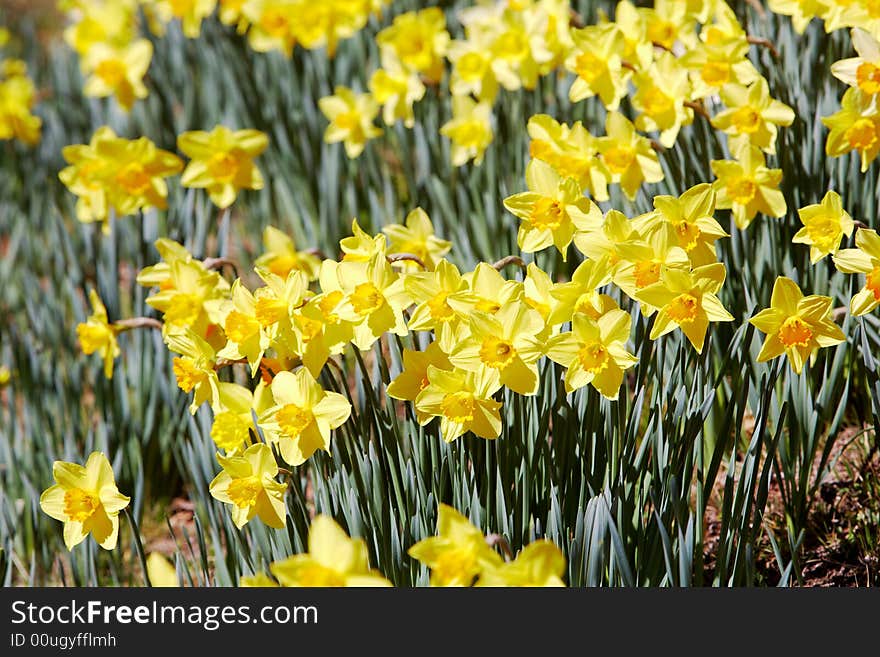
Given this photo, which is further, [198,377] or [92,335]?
[92,335]

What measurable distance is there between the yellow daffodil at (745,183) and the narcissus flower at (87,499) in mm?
1535

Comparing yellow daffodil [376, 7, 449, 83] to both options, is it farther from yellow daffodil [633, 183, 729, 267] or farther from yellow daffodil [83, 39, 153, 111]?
yellow daffodil [633, 183, 729, 267]

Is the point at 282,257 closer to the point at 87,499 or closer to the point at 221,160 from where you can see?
the point at 221,160

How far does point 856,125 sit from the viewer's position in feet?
7.11

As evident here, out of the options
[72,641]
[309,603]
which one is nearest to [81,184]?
[72,641]

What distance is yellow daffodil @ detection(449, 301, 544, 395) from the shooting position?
1.67m

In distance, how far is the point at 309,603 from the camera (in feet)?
4.85

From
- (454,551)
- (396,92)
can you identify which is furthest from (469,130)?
(454,551)

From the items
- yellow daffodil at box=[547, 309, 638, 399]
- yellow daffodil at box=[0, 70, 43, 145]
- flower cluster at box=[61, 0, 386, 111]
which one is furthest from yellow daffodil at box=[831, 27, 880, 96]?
yellow daffodil at box=[0, 70, 43, 145]

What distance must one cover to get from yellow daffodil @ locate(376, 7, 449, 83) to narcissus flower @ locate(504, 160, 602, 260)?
1516mm

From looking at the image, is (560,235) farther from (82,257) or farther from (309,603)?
(82,257)

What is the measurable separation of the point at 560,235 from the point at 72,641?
1.29 m

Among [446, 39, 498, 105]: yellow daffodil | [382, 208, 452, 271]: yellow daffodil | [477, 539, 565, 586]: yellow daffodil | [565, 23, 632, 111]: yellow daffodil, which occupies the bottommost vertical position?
[477, 539, 565, 586]: yellow daffodil

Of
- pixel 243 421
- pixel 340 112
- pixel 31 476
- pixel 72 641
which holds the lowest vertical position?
pixel 72 641
